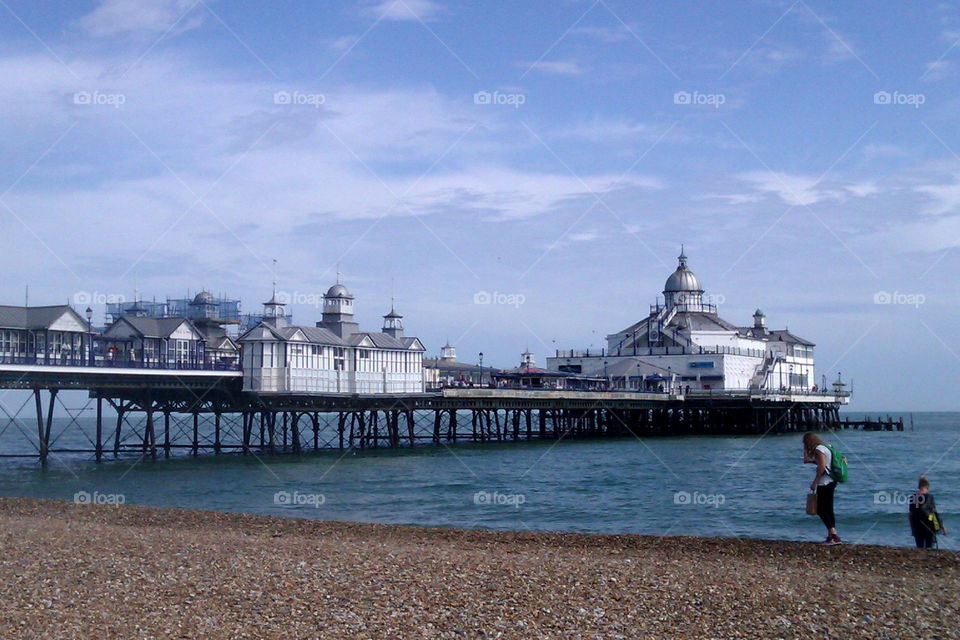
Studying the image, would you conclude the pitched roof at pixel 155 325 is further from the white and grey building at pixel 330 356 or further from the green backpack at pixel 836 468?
the green backpack at pixel 836 468

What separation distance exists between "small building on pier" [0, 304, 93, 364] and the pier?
53.2 inches

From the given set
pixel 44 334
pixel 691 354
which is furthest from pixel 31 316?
pixel 691 354

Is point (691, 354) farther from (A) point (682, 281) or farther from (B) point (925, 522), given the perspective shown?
(B) point (925, 522)

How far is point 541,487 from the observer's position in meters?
31.8

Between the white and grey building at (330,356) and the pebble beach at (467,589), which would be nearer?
the pebble beach at (467,589)

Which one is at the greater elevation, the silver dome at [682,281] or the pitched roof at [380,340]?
the silver dome at [682,281]

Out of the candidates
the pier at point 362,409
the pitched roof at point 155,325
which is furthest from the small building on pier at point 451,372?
the pitched roof at point 155,325

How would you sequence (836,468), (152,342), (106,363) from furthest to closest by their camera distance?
(152,342) < (106,363) < (836,468)

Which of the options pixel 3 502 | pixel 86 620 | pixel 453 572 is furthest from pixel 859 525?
pixel 3 502

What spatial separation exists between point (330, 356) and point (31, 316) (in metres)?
14.0

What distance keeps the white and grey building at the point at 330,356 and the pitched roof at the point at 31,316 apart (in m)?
8.14

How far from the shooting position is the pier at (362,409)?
131 ft

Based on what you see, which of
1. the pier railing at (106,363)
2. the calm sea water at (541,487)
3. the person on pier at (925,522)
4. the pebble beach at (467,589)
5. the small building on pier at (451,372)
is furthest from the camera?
the small building on pier at (451,372)

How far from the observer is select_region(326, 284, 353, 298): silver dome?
52781 mm
